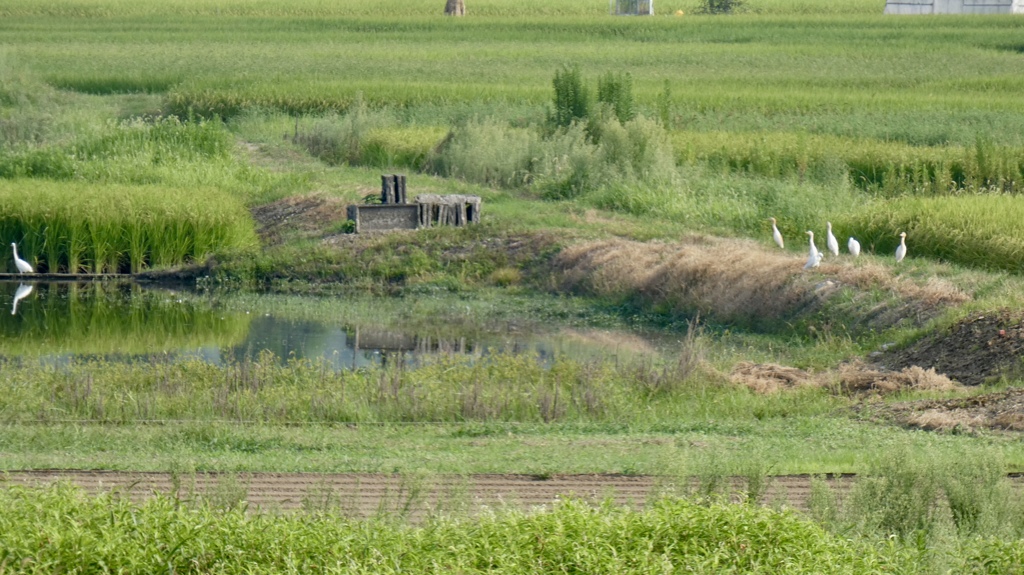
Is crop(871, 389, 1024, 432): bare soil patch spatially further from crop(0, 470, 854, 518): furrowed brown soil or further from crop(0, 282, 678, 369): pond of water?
crop(0, 282, 678, 369): pond of water

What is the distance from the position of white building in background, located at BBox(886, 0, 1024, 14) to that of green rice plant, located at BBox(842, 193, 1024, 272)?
5590cm

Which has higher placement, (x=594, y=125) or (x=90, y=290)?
(x=594, y=125)

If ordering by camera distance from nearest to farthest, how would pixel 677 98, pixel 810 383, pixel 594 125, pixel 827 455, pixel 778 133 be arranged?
pixel 827 455 < pixel 810 383 < pixel 594 125 < pixel 778 133 < pixel 677 98

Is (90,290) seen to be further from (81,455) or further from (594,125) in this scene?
(81,455)

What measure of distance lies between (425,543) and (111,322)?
567 inches

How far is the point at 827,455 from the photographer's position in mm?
11688

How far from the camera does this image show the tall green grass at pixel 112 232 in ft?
81.3

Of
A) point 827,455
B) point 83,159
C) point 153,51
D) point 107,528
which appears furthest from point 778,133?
point 153,51

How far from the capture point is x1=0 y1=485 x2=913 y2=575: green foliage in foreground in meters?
7.67

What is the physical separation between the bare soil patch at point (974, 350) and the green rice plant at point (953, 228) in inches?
144

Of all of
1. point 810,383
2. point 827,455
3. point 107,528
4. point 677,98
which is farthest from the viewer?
point 677,98

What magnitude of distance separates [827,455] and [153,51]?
49720 mm

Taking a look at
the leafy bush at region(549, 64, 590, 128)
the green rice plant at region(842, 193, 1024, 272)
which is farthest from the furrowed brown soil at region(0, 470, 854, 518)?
the leafy bush at region(549, 64, 590, 128)

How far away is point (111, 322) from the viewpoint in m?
21.2
